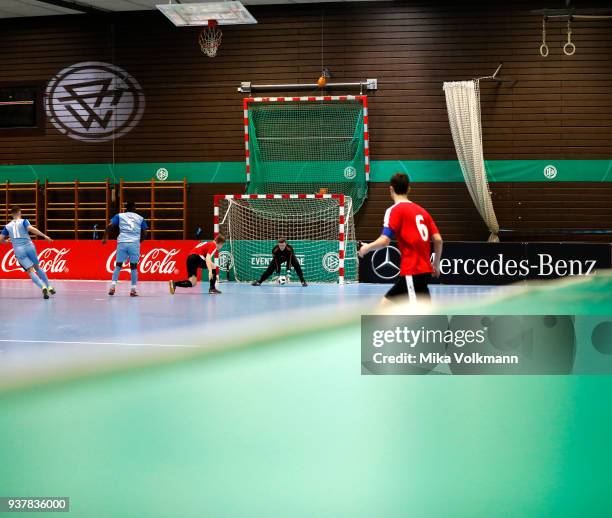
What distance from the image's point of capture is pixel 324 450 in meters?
4.46

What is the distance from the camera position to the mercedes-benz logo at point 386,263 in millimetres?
19609

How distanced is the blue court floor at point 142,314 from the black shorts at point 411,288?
2.89 meters

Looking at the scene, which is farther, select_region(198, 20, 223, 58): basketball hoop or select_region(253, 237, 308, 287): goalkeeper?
select_region(198, 20, 223, 58): basketball hoop

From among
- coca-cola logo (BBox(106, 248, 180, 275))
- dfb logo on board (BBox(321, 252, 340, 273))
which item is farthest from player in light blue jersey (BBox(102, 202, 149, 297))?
dfb logo on board (BBox(321, 252, 340, 273))

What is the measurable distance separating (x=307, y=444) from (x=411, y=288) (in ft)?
8.03

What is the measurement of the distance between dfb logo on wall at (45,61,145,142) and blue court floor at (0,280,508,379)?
207 inches

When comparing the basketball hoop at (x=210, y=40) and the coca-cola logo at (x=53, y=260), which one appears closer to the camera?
the basketball hoop at (x=210, y=40)

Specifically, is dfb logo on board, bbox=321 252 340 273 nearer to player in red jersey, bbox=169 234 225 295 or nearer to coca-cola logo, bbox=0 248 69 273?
player in red jersey, bbox=169 234 225 295

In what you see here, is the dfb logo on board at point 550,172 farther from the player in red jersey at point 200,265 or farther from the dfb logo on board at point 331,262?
the player in red jersey at point 200,265

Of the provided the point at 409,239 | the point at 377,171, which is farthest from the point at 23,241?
the point at 409,239

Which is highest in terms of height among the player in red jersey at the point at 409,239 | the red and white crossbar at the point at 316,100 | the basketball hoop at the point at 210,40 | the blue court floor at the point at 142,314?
the basketball hoop at the point at 210,40

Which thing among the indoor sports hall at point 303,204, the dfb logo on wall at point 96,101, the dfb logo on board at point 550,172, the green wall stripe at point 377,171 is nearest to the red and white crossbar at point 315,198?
the indoor sports hall at point 303,204

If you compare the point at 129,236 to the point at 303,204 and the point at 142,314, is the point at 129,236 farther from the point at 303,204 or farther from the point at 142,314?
the point at 303,204

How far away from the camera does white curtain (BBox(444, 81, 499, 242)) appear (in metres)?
19.7
